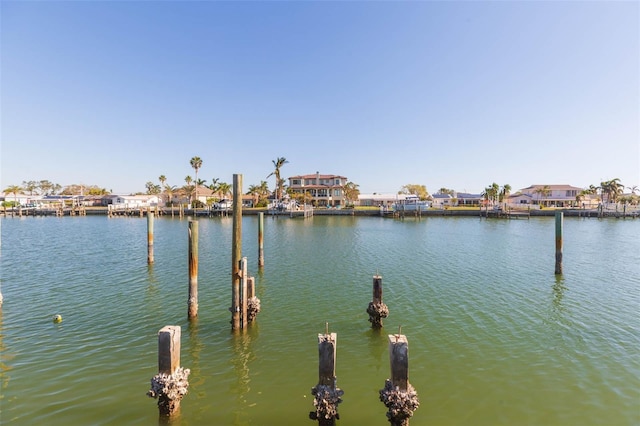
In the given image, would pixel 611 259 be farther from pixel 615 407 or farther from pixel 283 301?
pixel 283 301

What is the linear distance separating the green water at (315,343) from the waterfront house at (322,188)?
252 ft

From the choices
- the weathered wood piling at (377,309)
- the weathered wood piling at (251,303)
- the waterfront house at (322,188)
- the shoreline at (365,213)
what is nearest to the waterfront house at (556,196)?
the shoreline at (365,213)

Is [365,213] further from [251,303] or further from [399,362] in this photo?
[399,362]

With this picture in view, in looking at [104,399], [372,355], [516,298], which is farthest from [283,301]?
[516,298]

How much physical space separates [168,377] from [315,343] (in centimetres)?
567

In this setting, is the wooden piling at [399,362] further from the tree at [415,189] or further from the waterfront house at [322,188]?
the tree at [415,189]

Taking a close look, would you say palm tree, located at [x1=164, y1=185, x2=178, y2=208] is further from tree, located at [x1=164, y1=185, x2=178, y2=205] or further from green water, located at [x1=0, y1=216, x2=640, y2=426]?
green water, located at [x1=0, y1=216, x2=640, y2=426]

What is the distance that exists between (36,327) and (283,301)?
10.3 meters

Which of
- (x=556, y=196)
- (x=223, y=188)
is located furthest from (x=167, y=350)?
(x=556, y=196)

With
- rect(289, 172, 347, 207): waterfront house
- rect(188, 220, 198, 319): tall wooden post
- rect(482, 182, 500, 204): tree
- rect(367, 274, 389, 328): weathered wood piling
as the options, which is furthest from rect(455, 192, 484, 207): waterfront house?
rect(188, 220, 198, 319): tall wooden post

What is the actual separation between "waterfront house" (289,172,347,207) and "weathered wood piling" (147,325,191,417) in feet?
302

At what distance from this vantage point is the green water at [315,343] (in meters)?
8.22

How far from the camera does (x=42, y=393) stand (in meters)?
8.67

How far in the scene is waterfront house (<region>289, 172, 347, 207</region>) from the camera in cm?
10225
